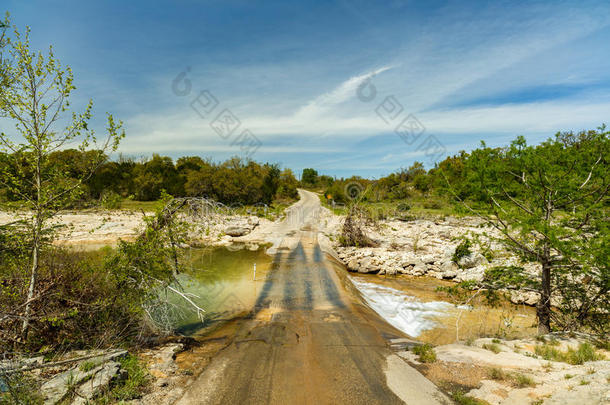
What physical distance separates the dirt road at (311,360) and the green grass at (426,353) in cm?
51

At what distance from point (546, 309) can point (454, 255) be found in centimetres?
1113

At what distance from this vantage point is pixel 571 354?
256 inches

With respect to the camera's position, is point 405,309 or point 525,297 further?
point 525,297

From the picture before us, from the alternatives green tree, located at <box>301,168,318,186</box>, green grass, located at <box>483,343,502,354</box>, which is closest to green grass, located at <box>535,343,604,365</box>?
green grass, located at <box>483,343,502,354</box>

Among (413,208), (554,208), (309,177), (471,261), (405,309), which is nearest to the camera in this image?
(554,208)

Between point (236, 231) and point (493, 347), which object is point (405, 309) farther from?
point (236, 231)

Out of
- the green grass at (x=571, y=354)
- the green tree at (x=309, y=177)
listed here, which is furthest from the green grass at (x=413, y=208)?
the green tree at (x=309, y=177)

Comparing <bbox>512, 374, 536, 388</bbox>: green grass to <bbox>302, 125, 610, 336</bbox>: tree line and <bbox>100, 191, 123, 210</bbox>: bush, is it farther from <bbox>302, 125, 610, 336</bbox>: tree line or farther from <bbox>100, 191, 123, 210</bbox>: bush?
<bbox>100, 191, 123, 210</bbox>: bush

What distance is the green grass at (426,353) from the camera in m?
7.34

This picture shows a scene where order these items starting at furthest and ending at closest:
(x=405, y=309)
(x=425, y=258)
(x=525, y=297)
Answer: (x=425, y=258), (x=525, y=297), (x=405, y=309)

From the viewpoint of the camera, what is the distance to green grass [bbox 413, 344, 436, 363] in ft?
24.1

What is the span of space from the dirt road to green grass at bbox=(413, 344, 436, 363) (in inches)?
20.2

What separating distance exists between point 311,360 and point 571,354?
248 inches

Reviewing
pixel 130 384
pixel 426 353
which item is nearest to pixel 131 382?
pixel 130 384
